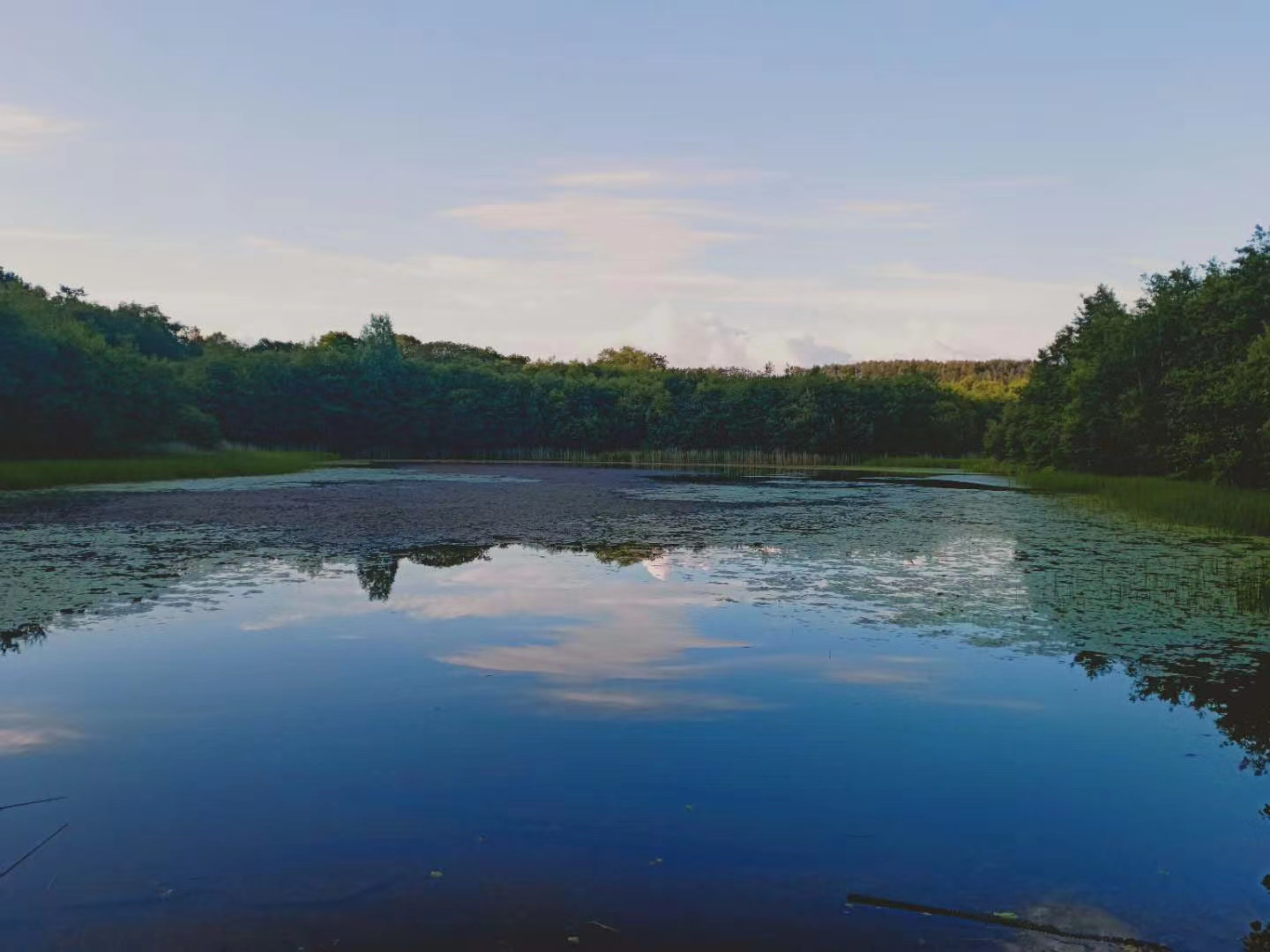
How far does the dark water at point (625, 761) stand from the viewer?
3891mm

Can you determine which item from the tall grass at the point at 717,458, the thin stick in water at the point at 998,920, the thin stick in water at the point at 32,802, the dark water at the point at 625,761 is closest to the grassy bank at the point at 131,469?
the dark water at the point at 625,761

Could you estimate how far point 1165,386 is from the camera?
3628cm

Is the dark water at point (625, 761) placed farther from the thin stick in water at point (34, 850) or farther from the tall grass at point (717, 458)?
the tall grass at point (717, 458)

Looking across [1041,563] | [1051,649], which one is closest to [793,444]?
[1041,563]

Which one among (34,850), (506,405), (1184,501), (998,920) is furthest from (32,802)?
(506,405)

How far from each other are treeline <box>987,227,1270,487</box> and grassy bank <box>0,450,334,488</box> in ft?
114

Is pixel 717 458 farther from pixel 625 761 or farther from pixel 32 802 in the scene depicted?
pixel 32 802

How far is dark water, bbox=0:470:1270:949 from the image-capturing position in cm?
389

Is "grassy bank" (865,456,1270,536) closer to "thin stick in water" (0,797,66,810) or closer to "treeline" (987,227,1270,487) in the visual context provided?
"treeline" (987,227,1270,487)

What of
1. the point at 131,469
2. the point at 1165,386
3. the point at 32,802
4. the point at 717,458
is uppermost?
the point at 1165,386

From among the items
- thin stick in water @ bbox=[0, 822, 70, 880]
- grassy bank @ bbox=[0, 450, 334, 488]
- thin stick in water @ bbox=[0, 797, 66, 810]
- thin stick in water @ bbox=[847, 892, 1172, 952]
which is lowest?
thin stick in water @ bbox=[0, 797, 66, 810]

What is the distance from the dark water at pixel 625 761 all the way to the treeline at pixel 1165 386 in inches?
717

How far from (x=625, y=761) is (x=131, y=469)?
33739 mm

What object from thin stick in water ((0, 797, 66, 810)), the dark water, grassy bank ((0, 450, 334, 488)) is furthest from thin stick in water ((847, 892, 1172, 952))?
grassy bank ((0, 450, 334, 488))
